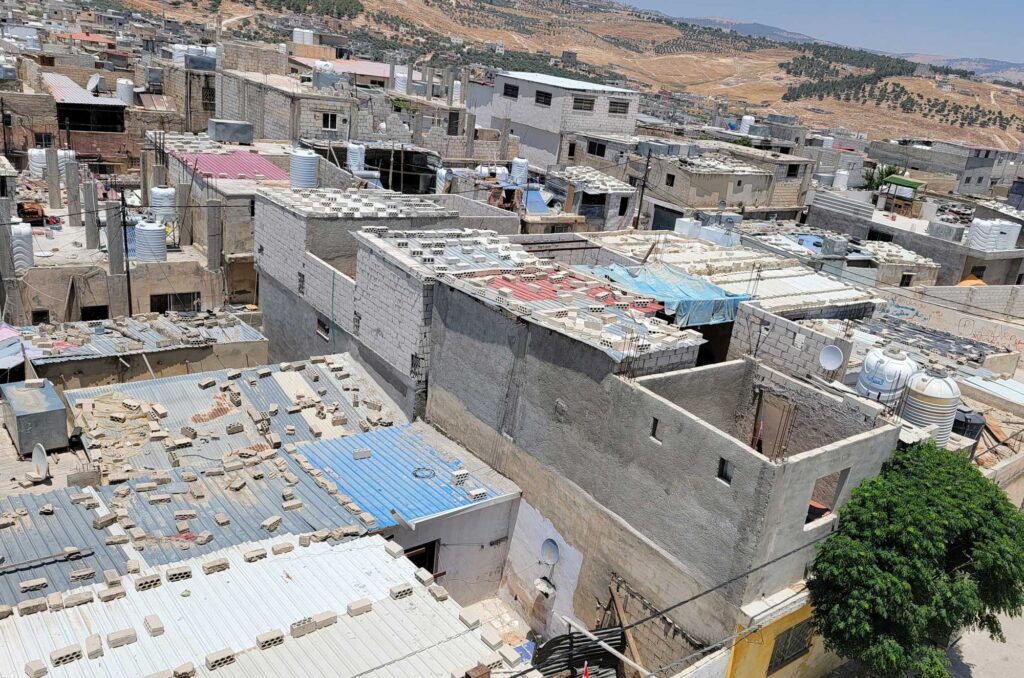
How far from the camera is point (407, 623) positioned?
44.4 feet

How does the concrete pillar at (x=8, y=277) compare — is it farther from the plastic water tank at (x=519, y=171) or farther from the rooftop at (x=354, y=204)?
the plastic water tank at (x=519, y=171)

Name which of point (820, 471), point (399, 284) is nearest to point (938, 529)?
point (820, 471)

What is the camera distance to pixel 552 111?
49.1m

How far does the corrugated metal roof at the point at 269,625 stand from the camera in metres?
12.0

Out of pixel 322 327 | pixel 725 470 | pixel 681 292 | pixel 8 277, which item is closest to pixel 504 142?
pixel 322 327

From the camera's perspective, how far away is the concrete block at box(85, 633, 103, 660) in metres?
11.8

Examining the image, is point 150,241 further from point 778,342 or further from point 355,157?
point 778,342

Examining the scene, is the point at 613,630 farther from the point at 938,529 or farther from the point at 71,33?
the point at 71,33

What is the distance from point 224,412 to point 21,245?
1111 centimetres

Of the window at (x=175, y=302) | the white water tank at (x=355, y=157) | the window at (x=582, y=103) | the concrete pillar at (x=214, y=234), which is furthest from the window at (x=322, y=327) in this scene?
Result: the window at (x=582, y=103)

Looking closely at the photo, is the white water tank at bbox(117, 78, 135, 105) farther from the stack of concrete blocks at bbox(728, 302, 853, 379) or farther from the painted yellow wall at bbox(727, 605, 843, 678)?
the painted yellow wall at bbox(727, 605, 843, 678)

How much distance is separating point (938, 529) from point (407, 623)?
31.1ft

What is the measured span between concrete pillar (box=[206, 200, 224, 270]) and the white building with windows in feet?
70.2

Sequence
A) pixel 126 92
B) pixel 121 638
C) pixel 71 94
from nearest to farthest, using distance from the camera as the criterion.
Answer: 1. pixel 121 638
2. pixel 71 94
3. pixel 126 92
